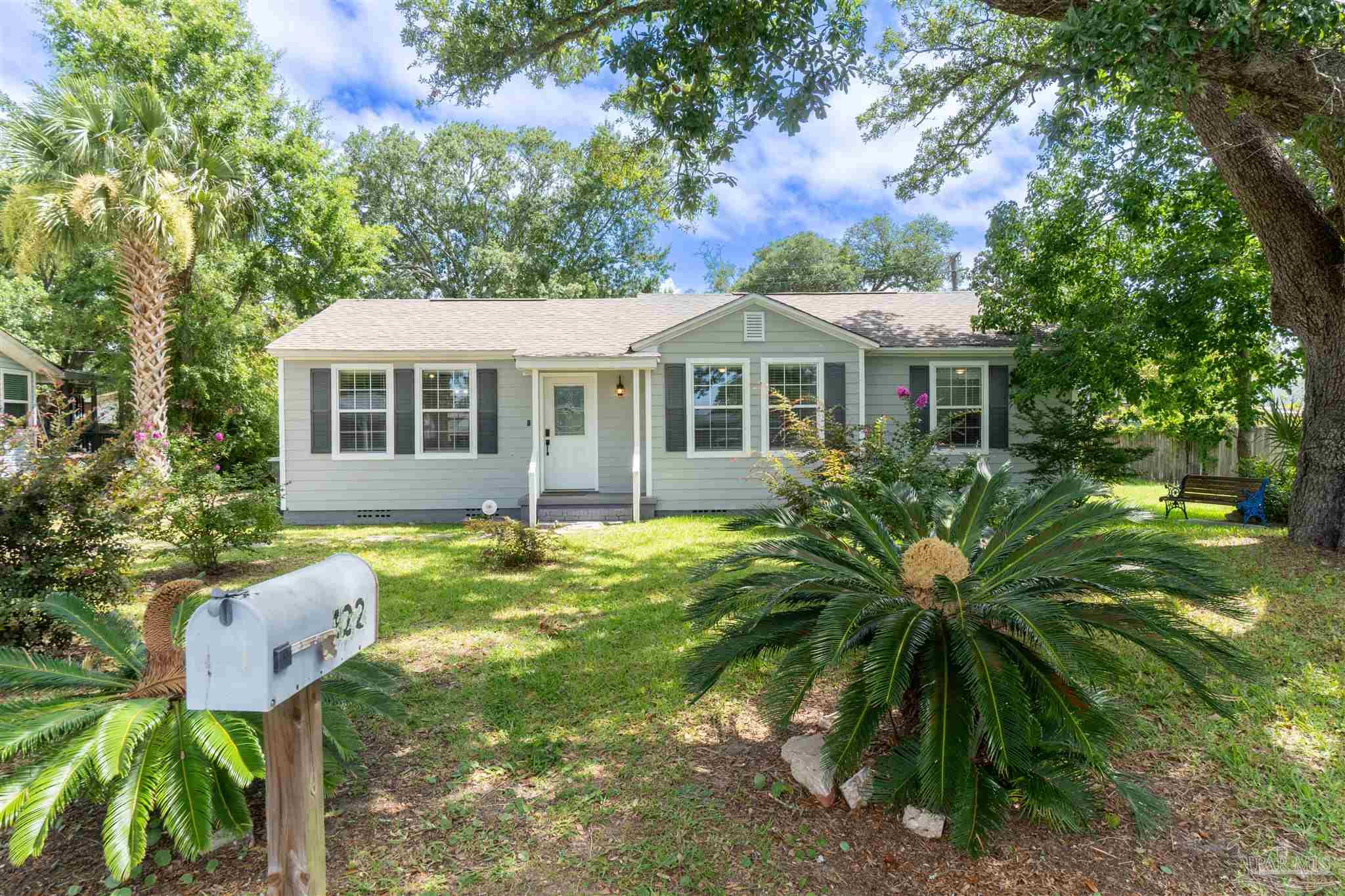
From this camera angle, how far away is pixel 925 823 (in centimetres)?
266

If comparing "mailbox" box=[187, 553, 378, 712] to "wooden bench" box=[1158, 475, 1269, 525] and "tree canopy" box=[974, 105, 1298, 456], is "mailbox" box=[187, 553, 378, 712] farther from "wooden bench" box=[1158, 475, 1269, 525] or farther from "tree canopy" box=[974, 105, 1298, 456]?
"wooden bench" box=[1158, 475, 1269, 525]

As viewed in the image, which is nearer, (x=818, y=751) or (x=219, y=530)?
(x=818, y=751)

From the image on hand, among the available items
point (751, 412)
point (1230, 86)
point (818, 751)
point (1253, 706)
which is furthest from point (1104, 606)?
point (751, 412)

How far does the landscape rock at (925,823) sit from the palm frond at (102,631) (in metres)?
3.33

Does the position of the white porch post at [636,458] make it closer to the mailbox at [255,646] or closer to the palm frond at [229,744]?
the palm frond at [229,744]

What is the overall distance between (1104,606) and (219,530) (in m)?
7.94

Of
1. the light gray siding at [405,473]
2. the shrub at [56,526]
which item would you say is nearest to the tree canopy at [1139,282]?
the light gray siding at [405,473]

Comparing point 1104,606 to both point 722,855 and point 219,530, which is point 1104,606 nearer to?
point 722,855

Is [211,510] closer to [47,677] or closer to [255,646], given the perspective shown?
[47,677]

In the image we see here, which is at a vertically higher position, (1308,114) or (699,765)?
(1308,114)

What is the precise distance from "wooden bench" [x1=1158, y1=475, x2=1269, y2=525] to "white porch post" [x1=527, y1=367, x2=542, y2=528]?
9422 millimetres

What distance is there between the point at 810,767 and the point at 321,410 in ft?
35.5

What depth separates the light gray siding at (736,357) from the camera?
1118cm

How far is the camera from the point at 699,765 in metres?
3.29
